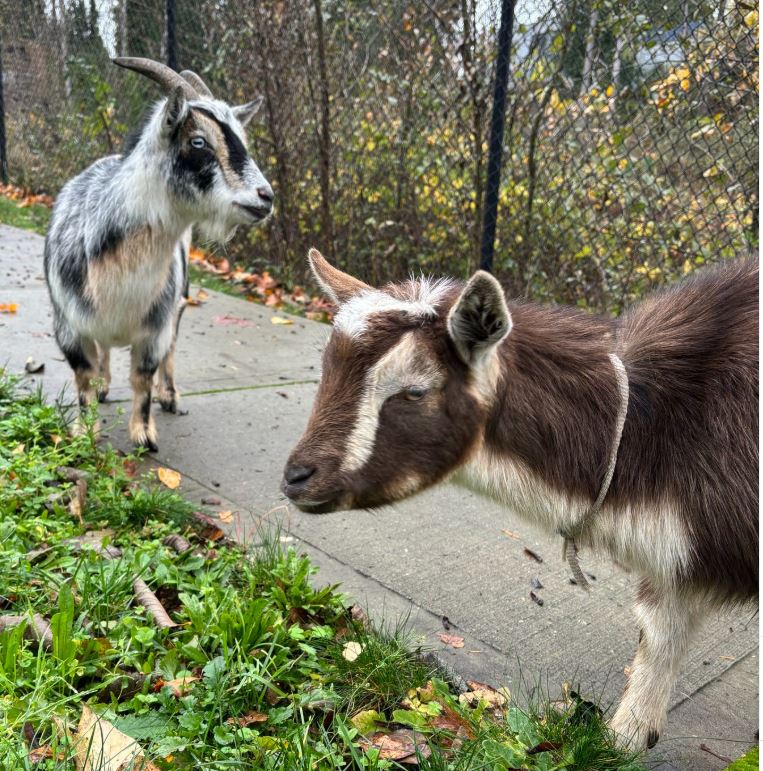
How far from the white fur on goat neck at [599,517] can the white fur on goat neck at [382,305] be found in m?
0.46

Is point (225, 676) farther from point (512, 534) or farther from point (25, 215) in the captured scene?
point (25, 215)

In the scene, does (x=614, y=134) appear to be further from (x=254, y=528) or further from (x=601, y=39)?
(x=254, y=528)

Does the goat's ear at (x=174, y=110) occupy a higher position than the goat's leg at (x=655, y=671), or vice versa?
the goat's ear at (x=174, y=110)

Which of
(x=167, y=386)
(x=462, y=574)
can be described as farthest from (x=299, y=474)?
(x=167, y=386)

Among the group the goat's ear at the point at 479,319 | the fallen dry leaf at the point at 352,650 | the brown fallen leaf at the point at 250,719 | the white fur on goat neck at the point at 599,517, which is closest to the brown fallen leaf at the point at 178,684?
the brown fallen leaf at the point at 250,719

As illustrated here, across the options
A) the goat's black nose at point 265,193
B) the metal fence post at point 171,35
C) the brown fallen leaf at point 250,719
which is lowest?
the brown fallen leaf at point 250,719

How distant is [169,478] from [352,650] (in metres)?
1.81

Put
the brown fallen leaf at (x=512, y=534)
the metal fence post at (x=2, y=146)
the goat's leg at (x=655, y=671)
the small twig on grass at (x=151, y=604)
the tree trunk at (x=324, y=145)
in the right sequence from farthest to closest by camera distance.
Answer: the metal fence post at (x=2, y=146)
the tree trunk at (x=324, y=145)
the brown fallen leaf at (x=512, y=534)
the small twig on grass at (x=151, y=604)
the goat's leg at (x=655, y=671)

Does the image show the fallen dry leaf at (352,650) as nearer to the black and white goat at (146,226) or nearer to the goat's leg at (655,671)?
the goat's leg at (655,671)

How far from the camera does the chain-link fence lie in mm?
5414

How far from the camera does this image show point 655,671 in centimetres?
262

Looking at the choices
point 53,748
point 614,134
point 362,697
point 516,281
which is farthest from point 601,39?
point 53,748

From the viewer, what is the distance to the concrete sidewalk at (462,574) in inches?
111

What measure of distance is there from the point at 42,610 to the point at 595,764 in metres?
1.84
